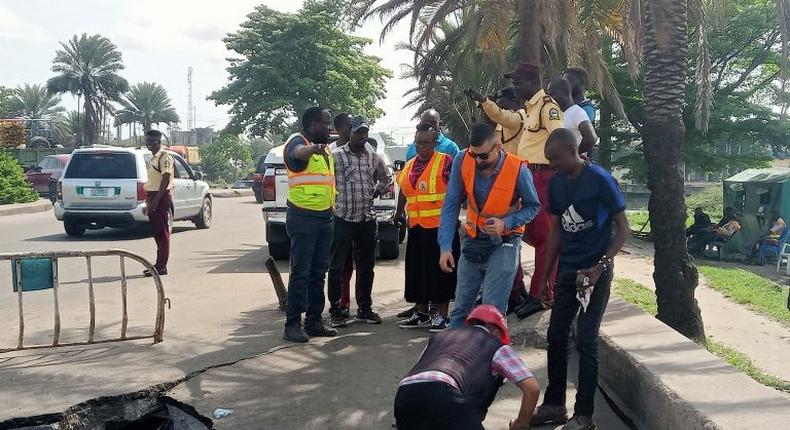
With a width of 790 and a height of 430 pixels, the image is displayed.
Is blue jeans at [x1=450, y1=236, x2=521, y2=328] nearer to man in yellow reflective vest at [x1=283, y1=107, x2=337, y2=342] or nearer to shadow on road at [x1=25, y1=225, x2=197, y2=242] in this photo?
man in yellow reflective vest at [x1=283, y1=107, x2=337, y2=342]

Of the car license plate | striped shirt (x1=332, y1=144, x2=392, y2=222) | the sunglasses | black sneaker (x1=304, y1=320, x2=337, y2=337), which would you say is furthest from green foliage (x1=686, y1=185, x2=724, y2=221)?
the sunglasses

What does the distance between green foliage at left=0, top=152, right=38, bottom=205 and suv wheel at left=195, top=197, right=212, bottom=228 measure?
8924 millimetres

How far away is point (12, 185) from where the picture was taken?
21.6m

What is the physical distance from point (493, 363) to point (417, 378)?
44 centimetres

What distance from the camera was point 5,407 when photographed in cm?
→ 428

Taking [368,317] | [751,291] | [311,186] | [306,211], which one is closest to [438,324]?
[368,317]

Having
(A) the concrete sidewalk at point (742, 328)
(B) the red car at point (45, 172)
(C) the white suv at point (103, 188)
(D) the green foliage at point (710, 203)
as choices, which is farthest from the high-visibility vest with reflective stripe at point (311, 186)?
(D) the green foliage at point (710, 203)

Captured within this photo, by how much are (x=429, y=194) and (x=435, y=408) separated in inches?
124

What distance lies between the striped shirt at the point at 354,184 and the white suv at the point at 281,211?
122 inches

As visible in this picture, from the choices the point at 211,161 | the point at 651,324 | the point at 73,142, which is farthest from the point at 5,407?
the point at 73,142

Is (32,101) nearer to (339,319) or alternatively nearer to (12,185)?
(12,185)

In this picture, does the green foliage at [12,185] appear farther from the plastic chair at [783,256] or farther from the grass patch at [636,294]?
the plastic chair at [783,256]

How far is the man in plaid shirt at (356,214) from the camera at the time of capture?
6230 millimetres

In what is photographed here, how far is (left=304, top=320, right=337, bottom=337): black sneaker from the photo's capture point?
5.96 metres
